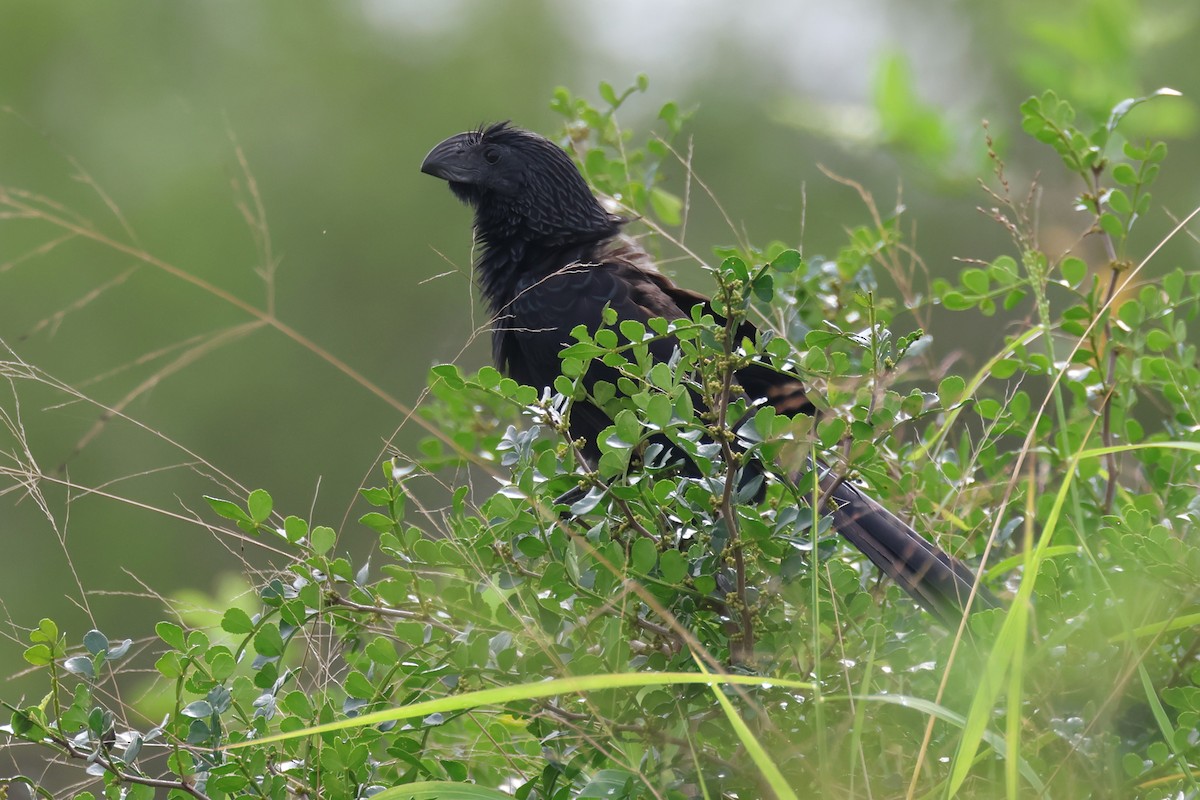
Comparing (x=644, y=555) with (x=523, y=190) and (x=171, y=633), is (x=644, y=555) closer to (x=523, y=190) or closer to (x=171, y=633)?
(x=171, y=633)

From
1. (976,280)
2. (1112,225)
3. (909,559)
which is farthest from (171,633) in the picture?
(1112,225)

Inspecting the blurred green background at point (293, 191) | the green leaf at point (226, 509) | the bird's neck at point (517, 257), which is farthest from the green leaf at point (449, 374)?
the blurred green background at point (293, 191)

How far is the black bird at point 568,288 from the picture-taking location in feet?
6.05

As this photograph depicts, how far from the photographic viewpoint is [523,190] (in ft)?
10.6

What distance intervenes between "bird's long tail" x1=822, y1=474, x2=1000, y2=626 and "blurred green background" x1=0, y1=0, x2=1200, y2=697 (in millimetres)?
7261

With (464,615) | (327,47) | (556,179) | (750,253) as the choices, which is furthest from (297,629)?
(327,47)

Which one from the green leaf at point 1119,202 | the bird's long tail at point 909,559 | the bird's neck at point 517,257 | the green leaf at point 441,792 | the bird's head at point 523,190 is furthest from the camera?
the bird's head at point 523,190

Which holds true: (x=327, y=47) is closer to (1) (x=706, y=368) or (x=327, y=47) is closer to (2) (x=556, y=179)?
(2) (x=556, y=179)

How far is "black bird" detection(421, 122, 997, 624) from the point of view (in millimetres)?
1845

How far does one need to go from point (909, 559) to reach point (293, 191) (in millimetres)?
11905

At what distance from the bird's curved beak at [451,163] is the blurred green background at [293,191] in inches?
240

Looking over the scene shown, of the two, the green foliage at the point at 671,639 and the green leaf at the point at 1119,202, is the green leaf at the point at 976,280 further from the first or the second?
the green foliage at the point at 671,639

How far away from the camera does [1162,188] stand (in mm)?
8891

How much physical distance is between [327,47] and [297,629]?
13.9 meters
